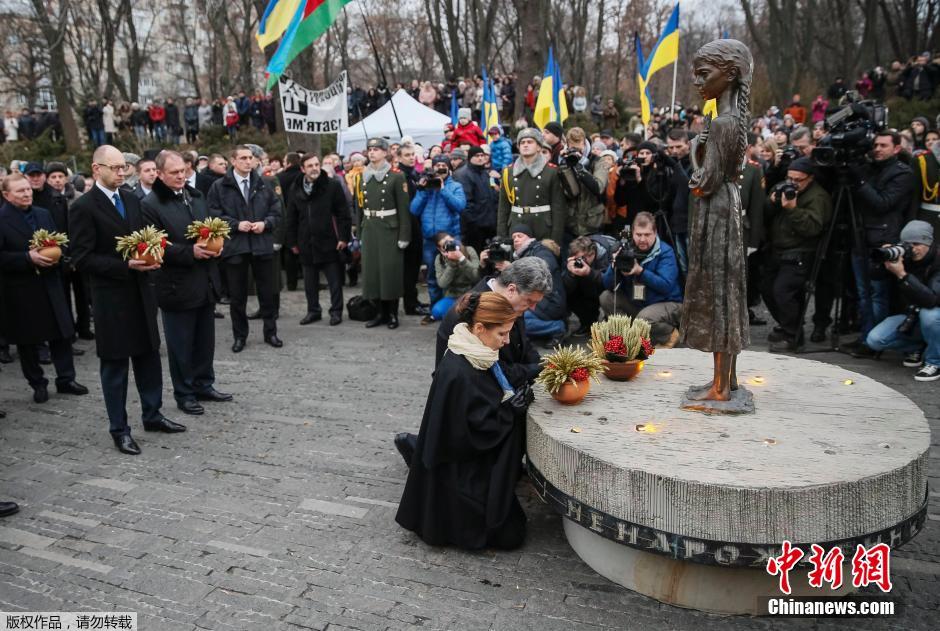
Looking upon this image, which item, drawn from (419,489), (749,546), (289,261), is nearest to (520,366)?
(419,489)

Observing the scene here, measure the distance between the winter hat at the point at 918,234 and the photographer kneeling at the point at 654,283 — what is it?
1956 millimetres

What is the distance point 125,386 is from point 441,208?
4.41 metres

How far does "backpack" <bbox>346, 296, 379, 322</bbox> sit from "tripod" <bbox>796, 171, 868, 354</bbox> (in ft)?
16.8

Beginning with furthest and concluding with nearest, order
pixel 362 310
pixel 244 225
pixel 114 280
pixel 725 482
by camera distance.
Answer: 1. pixel 362 310
2. pixel 244 225
3. pixel 114 280
4. pixel 725 482

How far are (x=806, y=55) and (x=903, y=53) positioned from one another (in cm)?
457

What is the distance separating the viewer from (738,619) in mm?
3369

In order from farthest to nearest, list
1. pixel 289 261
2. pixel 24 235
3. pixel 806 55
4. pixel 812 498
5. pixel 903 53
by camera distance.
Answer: pixel 806 55, pixel 903 53, pixel 289 261, pixel 24 235, pixel 812 498

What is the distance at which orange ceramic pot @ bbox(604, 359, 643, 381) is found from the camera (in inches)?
175

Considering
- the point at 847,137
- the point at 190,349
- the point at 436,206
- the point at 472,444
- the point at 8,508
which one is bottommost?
the point at 8,508

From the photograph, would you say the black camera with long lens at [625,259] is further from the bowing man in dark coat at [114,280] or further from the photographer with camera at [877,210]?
the bowing man in dark coat at [114,280]

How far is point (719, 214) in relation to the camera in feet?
11.6

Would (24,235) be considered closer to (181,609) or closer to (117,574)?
(117,574)

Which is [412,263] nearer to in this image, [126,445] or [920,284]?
[126,445]

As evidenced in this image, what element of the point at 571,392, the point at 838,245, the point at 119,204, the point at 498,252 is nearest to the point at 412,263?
the point at 498,252
